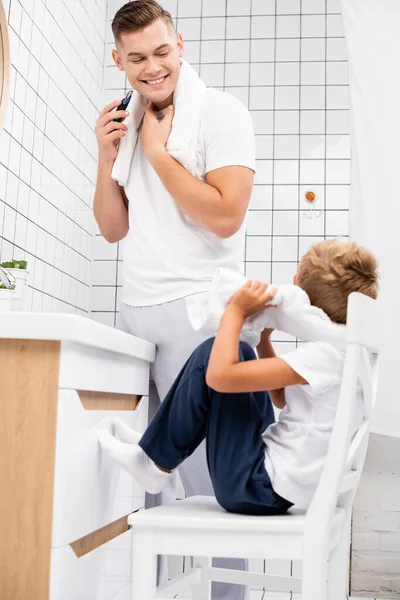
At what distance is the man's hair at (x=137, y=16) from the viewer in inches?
68.3

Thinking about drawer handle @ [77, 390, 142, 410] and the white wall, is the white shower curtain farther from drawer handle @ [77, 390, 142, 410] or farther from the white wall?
drawer handle @ [77, 390, 142, 410]

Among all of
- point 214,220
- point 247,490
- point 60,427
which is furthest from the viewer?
point 214,220

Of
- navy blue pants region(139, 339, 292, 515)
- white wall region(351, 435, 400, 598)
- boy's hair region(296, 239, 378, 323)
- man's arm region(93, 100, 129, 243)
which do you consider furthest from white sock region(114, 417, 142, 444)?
white wall region(351, 435, 400, 598)

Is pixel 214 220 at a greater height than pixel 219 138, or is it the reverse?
pixel 219 138

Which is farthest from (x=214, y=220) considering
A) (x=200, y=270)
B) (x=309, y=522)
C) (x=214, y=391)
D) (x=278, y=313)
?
(x=309, y=522)

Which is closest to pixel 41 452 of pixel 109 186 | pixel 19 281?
pixel 19 281

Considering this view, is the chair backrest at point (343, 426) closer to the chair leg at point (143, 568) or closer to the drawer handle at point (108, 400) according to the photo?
the chair leg at point (143, 568)

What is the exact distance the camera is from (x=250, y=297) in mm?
1381

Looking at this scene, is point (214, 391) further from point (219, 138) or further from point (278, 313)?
point (219, 138)

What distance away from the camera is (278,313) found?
1428 millimetres

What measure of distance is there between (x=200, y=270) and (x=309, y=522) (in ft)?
2.08

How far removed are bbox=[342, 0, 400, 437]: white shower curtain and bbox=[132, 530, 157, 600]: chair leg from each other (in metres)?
1.49

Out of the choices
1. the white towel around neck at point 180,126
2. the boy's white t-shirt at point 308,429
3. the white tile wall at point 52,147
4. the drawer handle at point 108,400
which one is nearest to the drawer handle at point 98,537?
the drawer handle at point 108,400

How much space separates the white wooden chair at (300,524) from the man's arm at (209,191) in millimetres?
437
